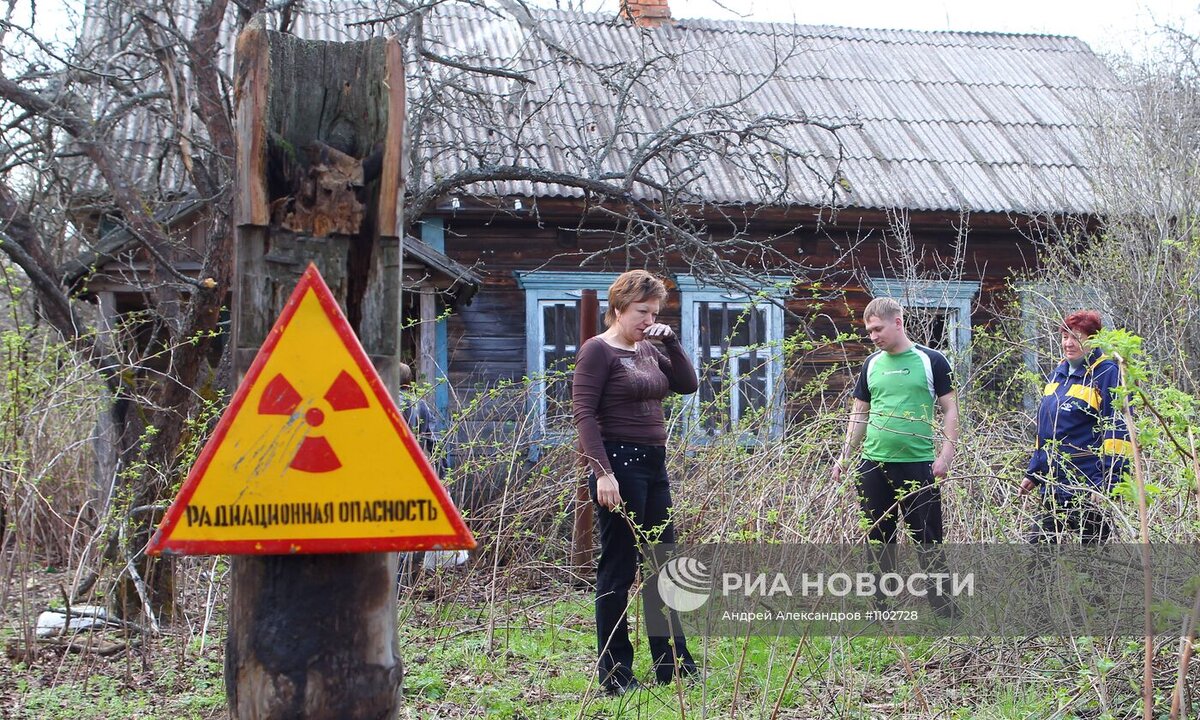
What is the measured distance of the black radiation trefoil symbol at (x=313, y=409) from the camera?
198 centimetres

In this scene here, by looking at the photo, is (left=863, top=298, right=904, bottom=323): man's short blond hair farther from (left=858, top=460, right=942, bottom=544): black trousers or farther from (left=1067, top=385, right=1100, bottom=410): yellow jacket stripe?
(left=1067, top=385, right=1100, bottom=410): yellow jacket stripe

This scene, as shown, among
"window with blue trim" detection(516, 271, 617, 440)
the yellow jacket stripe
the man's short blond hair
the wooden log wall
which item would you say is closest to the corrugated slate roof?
the wooden log wall

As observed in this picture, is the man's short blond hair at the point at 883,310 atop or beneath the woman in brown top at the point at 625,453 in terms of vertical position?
atop

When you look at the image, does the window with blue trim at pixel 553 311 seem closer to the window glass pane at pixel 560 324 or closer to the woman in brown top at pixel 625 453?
the window glass pane at pixel 560 324

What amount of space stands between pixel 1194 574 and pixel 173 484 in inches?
160

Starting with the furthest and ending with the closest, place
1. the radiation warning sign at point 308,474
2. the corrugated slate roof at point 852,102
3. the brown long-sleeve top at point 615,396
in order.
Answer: the corrugated slate roof at point 852,102
the brown long-sleeve top at point 615,396
the radiation warning sign at point 308,474

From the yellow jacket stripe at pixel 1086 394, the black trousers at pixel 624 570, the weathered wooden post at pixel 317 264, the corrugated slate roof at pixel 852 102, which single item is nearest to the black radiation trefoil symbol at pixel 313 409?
the weathered wooden post at pixel 317 264

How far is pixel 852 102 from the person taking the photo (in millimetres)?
12836

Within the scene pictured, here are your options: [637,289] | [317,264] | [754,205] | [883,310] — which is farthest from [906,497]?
[754,205]

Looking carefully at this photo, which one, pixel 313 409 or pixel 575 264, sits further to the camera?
pixel 575 264

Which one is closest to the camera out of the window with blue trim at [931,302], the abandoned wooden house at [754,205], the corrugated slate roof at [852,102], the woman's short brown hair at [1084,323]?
the woman's short brown hair at [1084,323]

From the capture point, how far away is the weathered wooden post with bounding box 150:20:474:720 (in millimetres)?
1975

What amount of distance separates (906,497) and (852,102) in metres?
8.74

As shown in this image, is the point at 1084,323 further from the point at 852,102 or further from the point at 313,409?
the point at 852,102
